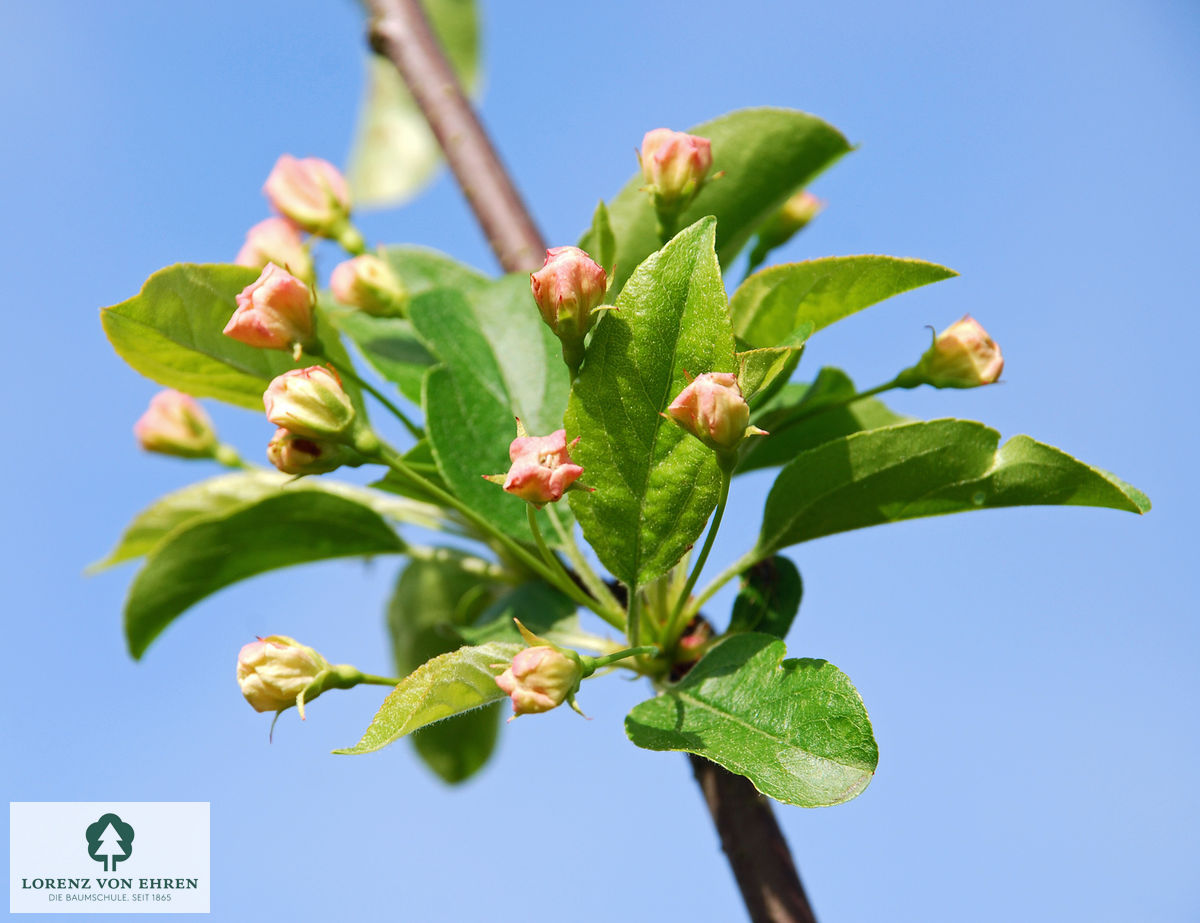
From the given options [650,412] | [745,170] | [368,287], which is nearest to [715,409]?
[650,412]

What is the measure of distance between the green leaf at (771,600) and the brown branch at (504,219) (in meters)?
0.18

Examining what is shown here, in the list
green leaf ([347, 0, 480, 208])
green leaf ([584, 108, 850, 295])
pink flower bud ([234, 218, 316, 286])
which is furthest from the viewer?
green leaf ([347, 0, 480, 208])

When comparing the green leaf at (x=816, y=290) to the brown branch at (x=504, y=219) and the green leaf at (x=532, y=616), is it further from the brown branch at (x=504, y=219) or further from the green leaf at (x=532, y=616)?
the brown branch at (x=504, y=219)

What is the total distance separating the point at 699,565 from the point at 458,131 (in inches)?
43.0

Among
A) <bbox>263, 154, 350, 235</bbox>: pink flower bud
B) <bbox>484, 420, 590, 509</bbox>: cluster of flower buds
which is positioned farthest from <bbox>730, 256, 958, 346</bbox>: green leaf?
<bbox>263, 154, 350, 235</bbox>: pink flower bud

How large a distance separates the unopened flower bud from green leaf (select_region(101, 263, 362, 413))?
0.56 ft

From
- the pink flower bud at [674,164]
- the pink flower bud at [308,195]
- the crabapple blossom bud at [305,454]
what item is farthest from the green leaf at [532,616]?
the pink flower bud at [308,195]

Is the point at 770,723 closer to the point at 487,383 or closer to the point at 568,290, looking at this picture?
the point at 568,290

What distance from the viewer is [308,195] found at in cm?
165

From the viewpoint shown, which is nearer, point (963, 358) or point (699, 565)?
point (699, 565)

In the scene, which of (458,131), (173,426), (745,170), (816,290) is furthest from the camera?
(458,131)

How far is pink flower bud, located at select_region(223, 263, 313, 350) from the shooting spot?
1.15 metres

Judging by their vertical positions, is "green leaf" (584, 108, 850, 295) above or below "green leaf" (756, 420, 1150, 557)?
above

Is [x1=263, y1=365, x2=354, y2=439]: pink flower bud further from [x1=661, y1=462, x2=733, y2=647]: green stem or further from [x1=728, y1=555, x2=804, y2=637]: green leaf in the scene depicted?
[x1=728, y1=555, x2=804, y2=637]: green leaf
